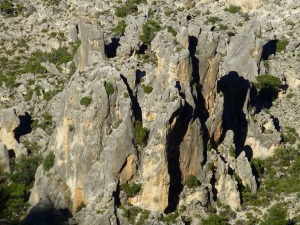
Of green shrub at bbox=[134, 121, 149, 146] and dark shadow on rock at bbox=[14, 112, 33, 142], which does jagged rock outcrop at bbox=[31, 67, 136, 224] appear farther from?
dark shadow on rock at bbox=[14, 112, 33, 142]

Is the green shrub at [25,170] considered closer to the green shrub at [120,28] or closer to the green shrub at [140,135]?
the green shrub at [140,135]

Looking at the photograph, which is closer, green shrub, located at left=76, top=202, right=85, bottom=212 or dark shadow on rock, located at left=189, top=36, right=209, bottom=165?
green shrub, located at left=76, top=202, right=85, bottom=212

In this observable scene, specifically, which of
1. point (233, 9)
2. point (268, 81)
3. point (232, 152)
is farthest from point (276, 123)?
point (233, 9)

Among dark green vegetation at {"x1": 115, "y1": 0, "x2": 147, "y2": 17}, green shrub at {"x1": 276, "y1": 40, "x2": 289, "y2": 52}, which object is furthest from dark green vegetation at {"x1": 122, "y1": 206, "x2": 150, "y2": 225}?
dark green vegetation at {"x1": 115, "y1": 0, "x2": 147, "y2": 17}

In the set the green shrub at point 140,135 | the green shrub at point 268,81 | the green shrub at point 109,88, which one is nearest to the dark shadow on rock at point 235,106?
the green shrub at point 268,81

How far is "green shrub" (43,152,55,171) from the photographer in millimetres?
71875

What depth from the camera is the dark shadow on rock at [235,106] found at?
263 ft

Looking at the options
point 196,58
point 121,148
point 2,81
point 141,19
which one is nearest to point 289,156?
point 196,58

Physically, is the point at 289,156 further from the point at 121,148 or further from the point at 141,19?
the point at 141,19

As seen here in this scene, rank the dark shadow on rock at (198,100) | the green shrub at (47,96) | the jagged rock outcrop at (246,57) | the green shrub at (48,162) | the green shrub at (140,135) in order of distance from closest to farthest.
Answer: the green shrub at (140,135) → the dark shadow on rock at (198,100) → the green shrub at (48,162) → the jagged rock outcrop at (246,57) → the green shrub at (47,96)

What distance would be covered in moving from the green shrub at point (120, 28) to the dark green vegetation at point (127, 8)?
2.91 meters

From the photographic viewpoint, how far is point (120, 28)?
3765 inches

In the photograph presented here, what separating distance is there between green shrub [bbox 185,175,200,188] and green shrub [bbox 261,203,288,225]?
809 centimetres

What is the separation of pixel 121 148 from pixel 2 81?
3157cm
